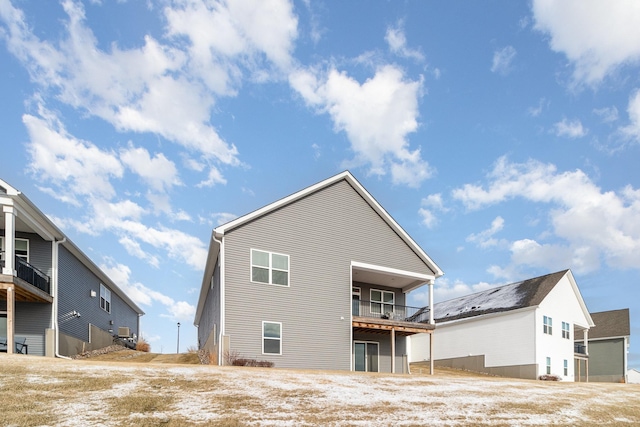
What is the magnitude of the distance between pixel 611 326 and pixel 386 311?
29.0 metres

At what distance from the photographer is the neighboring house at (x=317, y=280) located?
2069 cm

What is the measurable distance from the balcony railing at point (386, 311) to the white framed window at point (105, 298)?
15.6 meters

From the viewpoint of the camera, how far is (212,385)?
12.6 m

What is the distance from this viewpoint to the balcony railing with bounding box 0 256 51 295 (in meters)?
19.6

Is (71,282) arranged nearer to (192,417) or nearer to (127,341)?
(127,341)

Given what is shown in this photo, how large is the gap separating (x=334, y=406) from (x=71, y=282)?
18.2 meters

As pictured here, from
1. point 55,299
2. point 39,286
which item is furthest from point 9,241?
point 55,299

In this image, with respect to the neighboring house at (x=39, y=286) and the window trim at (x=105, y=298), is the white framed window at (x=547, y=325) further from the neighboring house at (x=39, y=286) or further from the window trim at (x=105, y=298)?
the window trim at (x=105, y=298)

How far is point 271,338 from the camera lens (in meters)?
20.9

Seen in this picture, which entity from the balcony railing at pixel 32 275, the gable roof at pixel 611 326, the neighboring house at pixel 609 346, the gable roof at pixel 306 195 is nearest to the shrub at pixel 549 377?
the gable roof at pixel 306 195

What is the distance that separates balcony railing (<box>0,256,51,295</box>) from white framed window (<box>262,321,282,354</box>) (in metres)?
9.59

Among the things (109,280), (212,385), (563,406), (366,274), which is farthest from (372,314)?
(109,280)

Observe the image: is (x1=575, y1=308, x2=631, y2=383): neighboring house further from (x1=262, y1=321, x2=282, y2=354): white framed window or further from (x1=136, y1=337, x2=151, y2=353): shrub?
(x1=136, y1=337, x2=151, y2=353): shrub

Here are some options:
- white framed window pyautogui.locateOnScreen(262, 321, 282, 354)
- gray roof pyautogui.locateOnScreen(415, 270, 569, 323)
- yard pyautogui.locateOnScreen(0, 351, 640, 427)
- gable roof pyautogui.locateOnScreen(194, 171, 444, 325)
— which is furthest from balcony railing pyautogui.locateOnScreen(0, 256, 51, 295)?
gray roof pyautogui.locateOnScreen(415, 270, 569, 323)
